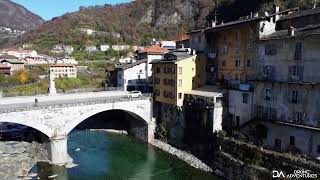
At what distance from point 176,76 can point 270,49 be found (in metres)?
12.8

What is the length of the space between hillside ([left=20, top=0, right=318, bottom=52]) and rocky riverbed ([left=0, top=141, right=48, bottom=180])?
78779mm

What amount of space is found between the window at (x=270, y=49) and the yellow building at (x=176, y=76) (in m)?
11.1

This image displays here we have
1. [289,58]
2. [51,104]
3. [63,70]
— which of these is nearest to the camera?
[289,58]

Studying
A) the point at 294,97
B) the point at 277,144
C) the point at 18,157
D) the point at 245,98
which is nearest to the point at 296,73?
the point at 294,97

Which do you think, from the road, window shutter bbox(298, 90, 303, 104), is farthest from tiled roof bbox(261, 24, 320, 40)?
the road

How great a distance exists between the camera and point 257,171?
3008cm

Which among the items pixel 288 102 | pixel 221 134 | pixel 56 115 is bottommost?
pixel 221 134

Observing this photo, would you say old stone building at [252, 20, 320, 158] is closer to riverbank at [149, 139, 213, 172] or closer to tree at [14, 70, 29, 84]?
riverbank at [149, 139, 213, 172]

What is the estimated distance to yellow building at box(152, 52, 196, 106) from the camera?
4197 cm

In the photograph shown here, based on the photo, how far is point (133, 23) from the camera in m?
163

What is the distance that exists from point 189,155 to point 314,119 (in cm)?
1540

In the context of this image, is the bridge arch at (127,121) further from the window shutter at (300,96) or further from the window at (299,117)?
the window shutter at (300,96)

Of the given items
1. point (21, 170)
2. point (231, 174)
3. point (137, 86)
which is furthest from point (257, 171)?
point (137, 86)

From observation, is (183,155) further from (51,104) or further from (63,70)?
(63,70)
